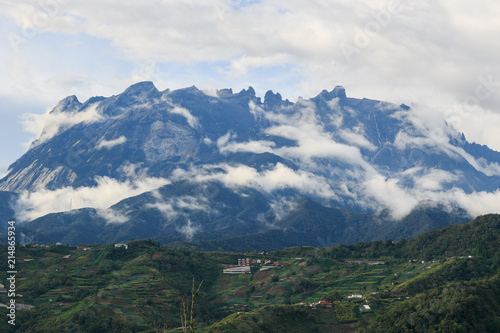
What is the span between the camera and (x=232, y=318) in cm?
17575

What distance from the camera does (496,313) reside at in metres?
165

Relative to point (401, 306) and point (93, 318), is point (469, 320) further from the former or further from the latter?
point (93, 318)

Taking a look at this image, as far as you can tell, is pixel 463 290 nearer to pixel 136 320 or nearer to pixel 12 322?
pixel 136 320

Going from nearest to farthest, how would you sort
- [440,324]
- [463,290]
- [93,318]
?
[440,324] → [463,290] → [93,318]

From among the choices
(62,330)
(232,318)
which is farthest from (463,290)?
(62,330)

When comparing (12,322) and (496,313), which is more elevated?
(12,322)

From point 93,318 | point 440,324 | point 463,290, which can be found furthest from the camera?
point 93,318

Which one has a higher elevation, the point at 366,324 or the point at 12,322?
the point at 12,322

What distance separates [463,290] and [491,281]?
53.5 feet

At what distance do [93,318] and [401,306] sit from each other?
9225 cm

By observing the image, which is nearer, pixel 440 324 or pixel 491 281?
pixel 440 324

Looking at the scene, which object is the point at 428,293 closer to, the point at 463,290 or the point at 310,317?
the point at 463,290

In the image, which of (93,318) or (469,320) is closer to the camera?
(469,320)

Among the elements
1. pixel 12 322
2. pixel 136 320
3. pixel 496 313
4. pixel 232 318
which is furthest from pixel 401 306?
pixel 12 322
